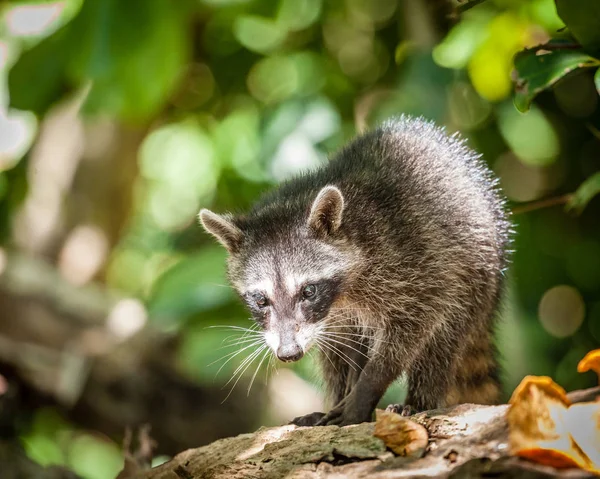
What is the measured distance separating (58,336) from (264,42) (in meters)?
3.76

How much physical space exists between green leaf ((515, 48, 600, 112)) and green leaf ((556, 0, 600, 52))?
3.9 inches

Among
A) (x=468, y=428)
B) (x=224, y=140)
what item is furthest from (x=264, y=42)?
(x=468, y=428)

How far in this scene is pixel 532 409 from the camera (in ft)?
9.25

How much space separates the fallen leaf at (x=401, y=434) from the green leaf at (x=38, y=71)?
4.73 meters

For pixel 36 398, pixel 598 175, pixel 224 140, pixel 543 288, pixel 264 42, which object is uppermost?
pixel 264 42

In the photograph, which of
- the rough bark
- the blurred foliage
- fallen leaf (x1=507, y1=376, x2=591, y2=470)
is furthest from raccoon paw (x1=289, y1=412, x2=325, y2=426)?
fallen leaf (x1=507, y1=376, x2=591, y2=470)

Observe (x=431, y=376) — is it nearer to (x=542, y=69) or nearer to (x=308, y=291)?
(x=308, y=291)

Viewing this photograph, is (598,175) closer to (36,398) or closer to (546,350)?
(546,350)

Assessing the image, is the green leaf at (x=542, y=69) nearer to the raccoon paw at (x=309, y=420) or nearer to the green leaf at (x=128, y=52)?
the raccoon paw at (x=309, y=420)

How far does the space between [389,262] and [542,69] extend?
1.48m

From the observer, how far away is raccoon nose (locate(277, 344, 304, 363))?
4418 mm

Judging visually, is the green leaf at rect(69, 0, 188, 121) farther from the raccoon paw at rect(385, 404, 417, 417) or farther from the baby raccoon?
the raccoon paw at rect(385, 404, 417, 417)

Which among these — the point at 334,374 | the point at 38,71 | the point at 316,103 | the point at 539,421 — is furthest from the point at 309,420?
the point at 38,71

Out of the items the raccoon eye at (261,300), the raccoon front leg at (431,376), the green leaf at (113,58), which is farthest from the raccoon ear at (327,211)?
the green leaf at (113,58)
